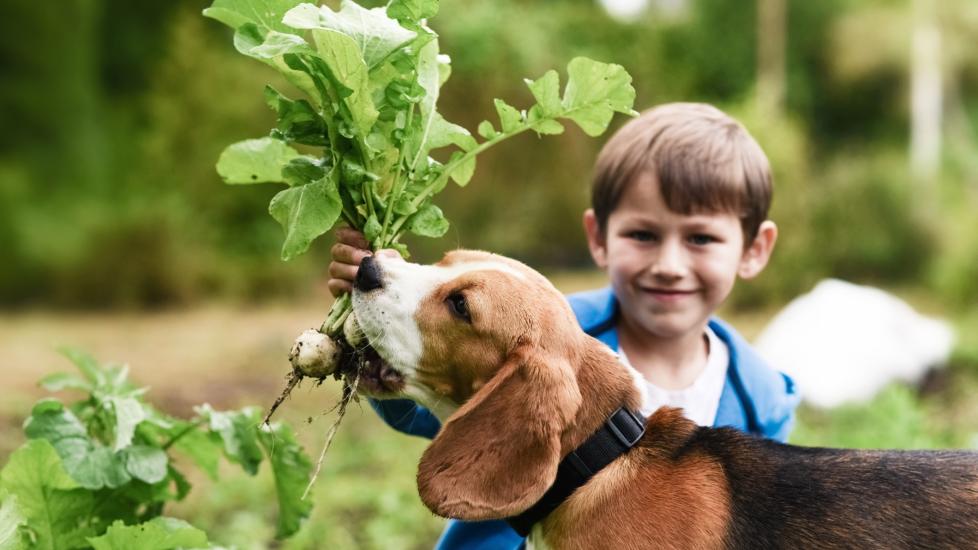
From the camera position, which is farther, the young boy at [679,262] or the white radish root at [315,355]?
the young boy at [679,262]

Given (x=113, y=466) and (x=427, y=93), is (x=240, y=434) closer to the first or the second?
(x=113, y=466)

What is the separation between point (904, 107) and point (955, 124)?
11.4 feet

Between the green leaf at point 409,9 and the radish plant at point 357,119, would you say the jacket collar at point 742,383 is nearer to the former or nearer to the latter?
the radish plant at point 357,119

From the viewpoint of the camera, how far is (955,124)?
2709cm

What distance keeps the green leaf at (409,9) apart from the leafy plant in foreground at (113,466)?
125cm

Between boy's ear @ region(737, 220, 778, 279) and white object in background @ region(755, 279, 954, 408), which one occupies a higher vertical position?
boy's ear @ region(737, 220, 778, 279)

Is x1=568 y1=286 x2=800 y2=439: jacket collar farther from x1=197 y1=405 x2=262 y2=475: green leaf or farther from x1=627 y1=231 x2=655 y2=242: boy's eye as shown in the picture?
x1=197 y1=405 x2=262 y2=475: green leaf

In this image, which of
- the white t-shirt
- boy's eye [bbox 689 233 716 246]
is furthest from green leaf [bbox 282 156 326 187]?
boy's eye [bbox 689 233 716 246]

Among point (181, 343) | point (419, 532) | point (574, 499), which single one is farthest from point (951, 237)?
point (574, 499)

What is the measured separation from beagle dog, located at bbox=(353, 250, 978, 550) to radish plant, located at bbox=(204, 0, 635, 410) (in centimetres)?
20

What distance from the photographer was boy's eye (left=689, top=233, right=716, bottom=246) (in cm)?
377

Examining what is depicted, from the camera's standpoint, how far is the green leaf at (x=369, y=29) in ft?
8.34

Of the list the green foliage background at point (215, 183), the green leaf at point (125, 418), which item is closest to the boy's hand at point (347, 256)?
the green leaf at point (125, 418)

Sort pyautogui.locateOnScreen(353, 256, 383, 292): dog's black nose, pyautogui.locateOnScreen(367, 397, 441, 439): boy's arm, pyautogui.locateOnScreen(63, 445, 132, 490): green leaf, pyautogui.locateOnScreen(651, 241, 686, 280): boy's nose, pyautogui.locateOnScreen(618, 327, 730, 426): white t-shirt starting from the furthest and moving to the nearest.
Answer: pyautogui.locateOnScreen(618, 327, 730, 426): white t-shirt
pyautogui.locateOnScreen(651, 241, 686, 280): boy's nose
pyautogui.locateOnScreen(367, 397, 441, 439): boy's arm
pyautogui.locateOnScreen(63, 445, 132, 490): green leaf
pyautogui.locateOnScreen(353, 256, 383, 292): dog's black nose
